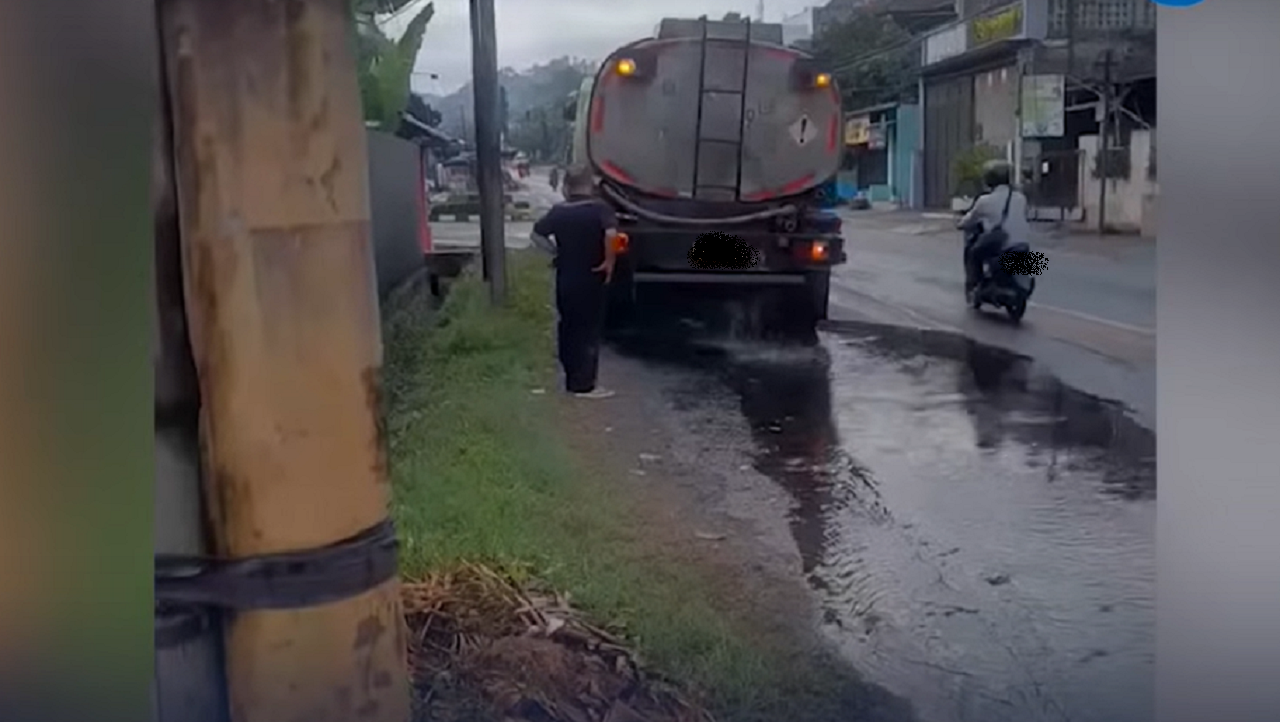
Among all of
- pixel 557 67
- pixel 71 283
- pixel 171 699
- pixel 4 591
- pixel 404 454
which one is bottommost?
pixel 171 699

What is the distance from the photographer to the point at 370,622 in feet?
7.15

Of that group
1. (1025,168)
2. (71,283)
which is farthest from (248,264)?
(1025,168)

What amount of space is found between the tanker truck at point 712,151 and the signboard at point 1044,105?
297 millimetres

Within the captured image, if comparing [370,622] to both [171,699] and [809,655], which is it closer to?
[171,699]

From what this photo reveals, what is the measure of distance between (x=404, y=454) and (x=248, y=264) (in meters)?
0.36

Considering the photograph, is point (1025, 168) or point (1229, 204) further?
point (1025, 168)

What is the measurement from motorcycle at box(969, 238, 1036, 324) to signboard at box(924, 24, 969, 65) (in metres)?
0.33

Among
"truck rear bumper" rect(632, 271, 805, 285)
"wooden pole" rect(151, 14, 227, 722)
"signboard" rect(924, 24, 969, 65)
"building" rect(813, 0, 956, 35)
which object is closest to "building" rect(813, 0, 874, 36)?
"building" rect(813, 0, 956, 35)

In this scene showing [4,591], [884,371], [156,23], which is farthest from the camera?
[884,371]

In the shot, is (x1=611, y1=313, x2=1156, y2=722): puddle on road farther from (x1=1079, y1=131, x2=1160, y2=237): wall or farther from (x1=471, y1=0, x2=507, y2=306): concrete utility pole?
(x1=471, y1=0, x2=507, y2=306): concrete utility pole

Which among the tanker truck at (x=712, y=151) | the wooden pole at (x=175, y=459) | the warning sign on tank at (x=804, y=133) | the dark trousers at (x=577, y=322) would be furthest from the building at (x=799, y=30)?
the wooden pole at (x=175, y=459)

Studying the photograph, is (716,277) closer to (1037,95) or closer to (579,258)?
(579,258)

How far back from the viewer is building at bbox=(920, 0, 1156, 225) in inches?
85.5

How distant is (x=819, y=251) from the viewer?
7.48 ft
